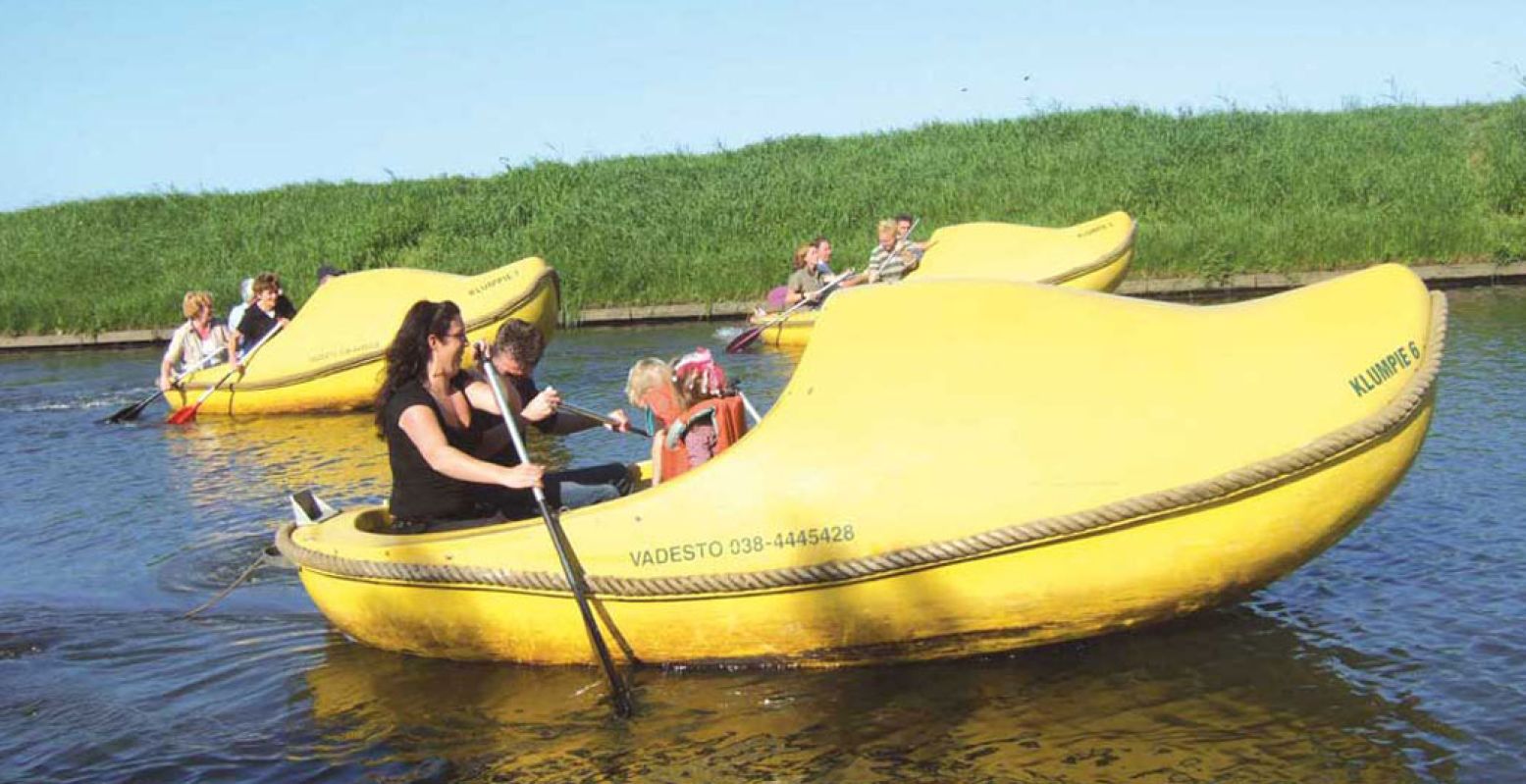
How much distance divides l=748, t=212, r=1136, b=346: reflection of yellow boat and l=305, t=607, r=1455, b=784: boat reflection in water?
37.6 feet

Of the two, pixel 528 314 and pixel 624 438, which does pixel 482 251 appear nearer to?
pixel 528 314

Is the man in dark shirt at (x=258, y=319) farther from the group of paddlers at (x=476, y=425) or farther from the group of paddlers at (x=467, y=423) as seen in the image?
the group of paddlers at (x=467, y=423)

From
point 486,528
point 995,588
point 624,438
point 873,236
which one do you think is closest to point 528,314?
point 624,438

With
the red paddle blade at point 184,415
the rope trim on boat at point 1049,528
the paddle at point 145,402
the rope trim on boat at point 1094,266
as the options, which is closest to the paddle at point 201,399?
the red paddle blade at point 184,415

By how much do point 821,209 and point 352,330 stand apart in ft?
48.2

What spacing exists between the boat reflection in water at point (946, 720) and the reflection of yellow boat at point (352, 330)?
8.92m

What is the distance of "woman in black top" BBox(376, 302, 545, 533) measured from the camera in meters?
7.48

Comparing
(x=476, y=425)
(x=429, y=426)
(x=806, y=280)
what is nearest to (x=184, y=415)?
(x=806, y=280)

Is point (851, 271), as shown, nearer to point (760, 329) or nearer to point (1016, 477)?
point (760, 329)

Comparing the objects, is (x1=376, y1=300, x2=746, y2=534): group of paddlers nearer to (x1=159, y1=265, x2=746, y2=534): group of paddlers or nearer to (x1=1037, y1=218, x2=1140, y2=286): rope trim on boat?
(x1=159, y1=265, x2=746, y2=534): group of paddlers

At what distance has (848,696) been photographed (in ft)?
22.0

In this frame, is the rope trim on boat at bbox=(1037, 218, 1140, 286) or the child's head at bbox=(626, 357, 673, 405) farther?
the rope trim on boat at bbox=(1037, 218, 1140, 286)

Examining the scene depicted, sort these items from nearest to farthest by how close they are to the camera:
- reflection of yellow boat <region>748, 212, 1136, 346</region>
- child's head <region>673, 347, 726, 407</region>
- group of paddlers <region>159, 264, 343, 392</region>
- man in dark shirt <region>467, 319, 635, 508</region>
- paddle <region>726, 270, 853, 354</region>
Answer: child's head <region>673, 347, 726, 407</region>, man in dark shirt <region>467, 319, 635, 508</region>, group of paddlers <region>159, 264, 343, 392</region>, reflection of yellow boat <region>748, 212, 1136, 346</region>, paddle <region>726, 270, 853, 354</region>

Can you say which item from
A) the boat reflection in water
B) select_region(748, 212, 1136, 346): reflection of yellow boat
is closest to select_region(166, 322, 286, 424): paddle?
select_region(748, 212, 1136, 346): reflection of yellow boat
